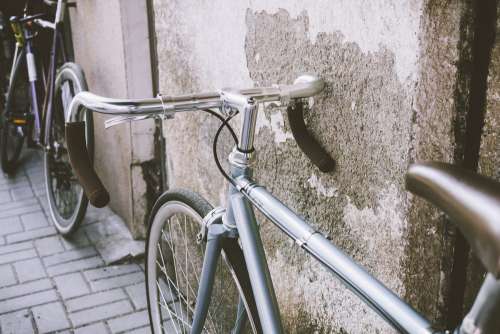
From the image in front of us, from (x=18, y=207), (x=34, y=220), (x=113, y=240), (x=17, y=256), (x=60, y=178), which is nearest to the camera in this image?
(x=17, y=256)

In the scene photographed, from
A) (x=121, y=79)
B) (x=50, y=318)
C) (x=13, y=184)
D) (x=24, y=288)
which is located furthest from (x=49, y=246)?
(x=13, y=184)

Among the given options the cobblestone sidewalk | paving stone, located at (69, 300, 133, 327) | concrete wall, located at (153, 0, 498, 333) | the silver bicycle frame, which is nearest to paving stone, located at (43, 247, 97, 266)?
the cobblestone sidewalk

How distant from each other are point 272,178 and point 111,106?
0.90 m

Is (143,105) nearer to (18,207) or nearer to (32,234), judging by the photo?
(32,234)

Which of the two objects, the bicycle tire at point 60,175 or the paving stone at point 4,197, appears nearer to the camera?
the bicycle tire at point 60,175

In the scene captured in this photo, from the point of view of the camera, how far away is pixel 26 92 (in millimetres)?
5645

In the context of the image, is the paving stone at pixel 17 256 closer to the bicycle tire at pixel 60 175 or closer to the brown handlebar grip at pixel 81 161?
the bicycle tire at pixel 60 175

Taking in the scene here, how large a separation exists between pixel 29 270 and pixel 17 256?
254 mm

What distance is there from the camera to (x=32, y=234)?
4.40 m

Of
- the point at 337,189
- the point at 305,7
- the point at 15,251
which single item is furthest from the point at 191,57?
the point at 15,251

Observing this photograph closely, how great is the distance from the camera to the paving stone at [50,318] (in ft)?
10.6

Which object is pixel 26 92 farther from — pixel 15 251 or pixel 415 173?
pixel 415 173

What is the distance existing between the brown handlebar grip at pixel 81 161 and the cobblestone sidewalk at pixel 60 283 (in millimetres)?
1901

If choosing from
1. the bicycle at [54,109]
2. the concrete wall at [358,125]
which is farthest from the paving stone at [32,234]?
the concrete wall at [358,125]
